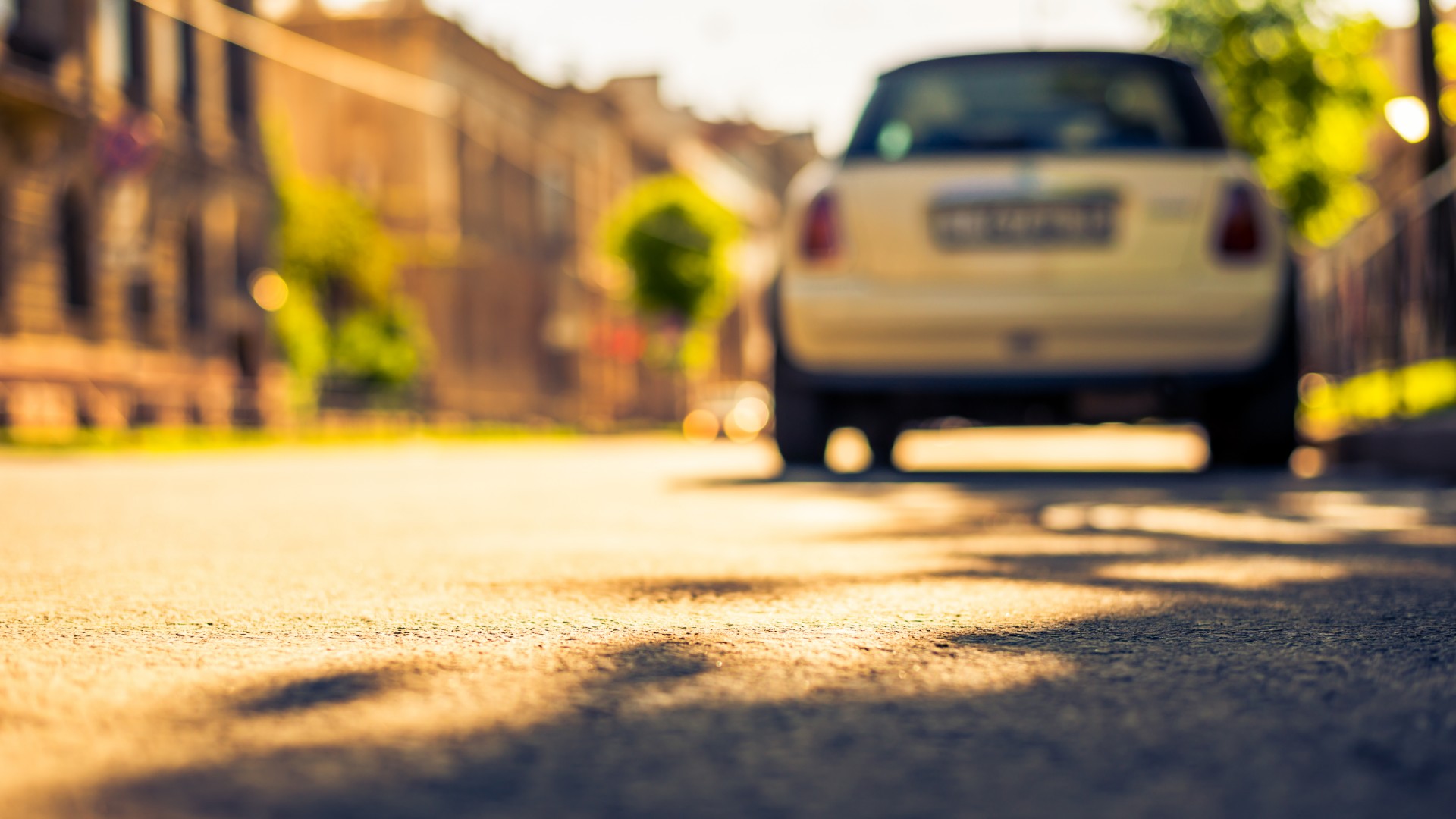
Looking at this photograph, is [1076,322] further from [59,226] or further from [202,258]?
[202,258]

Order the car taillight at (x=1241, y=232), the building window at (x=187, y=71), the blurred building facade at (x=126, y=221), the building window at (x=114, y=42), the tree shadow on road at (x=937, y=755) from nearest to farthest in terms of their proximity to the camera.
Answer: the tree shadow on road at (x=937, y=755) < the car taillight at (x=1241, y=232) < the blurred building facade at (x=126, y=221) < the building window at (x=114, y=42) < the building window at (x=187, y=71)

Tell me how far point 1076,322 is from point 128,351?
69.2ft

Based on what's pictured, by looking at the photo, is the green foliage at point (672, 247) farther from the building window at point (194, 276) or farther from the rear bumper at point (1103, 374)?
the rear bumper at point (1103, 374)

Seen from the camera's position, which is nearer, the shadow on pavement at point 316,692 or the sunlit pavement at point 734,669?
the sunlit pavement at point 734,669

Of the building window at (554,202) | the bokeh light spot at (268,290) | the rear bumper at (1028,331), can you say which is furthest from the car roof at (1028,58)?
the building window at (554,202)

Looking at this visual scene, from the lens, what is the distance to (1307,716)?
6.75ft

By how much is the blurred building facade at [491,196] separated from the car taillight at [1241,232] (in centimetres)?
3024

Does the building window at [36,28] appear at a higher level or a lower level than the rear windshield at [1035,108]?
higher

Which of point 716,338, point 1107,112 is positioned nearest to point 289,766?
point 1107,112

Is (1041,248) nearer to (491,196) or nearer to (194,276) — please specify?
(194,276)

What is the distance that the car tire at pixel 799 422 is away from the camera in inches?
290

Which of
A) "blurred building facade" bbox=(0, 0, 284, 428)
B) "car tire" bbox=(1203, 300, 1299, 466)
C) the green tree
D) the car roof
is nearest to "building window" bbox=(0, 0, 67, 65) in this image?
"blurred building facade" bbox=(0, 0, 284, 428)

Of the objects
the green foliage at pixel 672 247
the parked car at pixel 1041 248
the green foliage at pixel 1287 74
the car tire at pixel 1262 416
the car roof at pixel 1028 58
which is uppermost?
the green foliage at pixel 672 247

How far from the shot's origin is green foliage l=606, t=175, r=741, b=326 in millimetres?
54656
